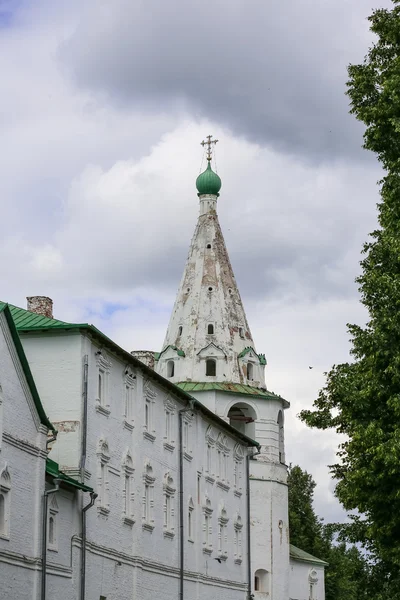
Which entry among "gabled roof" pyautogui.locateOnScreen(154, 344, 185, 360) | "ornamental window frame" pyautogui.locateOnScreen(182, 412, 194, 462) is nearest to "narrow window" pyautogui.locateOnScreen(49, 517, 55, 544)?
"ornamental window frame" pyautogui.locateOnScreen(182, 412, 194, 462)

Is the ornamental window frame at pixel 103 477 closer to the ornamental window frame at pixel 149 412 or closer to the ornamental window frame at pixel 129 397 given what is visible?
the ornamental window frame at pixel 129 397

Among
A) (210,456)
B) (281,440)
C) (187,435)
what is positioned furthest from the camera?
(281,440)

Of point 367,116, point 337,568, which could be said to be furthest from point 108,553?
point 337,568

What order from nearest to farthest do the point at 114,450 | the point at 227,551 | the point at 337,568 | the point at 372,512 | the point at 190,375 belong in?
the point at 372,512 → the point at 114,450 → the point at 227,551 → the point at 190,375 → the point at 337,568

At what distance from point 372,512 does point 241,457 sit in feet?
67.0

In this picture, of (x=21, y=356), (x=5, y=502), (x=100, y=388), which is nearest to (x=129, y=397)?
(x=100, y=388)

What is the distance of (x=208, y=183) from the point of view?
56.2m

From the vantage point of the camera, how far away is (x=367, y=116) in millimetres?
27953

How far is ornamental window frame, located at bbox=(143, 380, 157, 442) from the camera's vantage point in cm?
3497

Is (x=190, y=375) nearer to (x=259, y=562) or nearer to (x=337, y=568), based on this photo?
(x=259, y=562)

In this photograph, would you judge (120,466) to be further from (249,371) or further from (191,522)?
(249,371)

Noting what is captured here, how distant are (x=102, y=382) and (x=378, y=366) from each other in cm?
860

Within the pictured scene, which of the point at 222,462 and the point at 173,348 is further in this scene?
the point at 173,348

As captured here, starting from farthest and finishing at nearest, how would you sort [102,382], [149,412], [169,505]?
[169,505] → [149,412] → [102,382]
